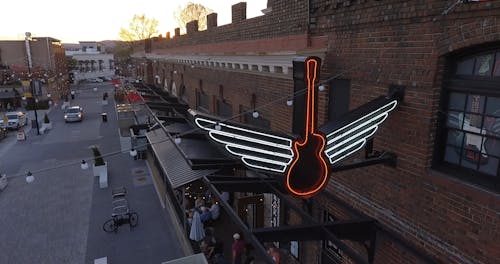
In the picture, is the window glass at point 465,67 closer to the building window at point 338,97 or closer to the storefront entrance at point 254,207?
the building window at point 338,97

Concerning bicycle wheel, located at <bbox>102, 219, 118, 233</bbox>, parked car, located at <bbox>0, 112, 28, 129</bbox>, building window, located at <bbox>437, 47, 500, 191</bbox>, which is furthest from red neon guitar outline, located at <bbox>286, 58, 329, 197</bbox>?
parked car, located at <bbox>0, 112, 28, 129</bbox>

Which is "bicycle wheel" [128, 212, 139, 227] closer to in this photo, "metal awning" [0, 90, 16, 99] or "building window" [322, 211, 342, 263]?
"building window" [322, 211, 342, 263]

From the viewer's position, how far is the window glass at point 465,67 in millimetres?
4466

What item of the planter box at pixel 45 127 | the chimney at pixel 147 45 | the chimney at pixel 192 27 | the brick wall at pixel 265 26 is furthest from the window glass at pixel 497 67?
the planter box at pixel 45 127

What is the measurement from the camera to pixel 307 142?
14.8 feet

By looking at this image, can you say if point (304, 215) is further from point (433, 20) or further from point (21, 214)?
point (21, 214)

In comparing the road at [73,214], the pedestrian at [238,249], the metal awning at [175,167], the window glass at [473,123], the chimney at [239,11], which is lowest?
the road at [73,214]

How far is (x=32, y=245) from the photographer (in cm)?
1221

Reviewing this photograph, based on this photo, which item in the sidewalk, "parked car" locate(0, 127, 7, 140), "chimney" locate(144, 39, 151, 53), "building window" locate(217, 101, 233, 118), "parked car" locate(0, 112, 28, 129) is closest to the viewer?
the sidewalk

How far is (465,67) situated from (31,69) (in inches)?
2116

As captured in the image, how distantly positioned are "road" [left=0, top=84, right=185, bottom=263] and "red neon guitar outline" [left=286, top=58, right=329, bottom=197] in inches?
157

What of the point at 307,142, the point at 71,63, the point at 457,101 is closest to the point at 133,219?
the point at 307,142

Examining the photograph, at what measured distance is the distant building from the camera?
42.4m

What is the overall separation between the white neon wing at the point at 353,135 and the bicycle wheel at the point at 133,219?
10.6 metres
